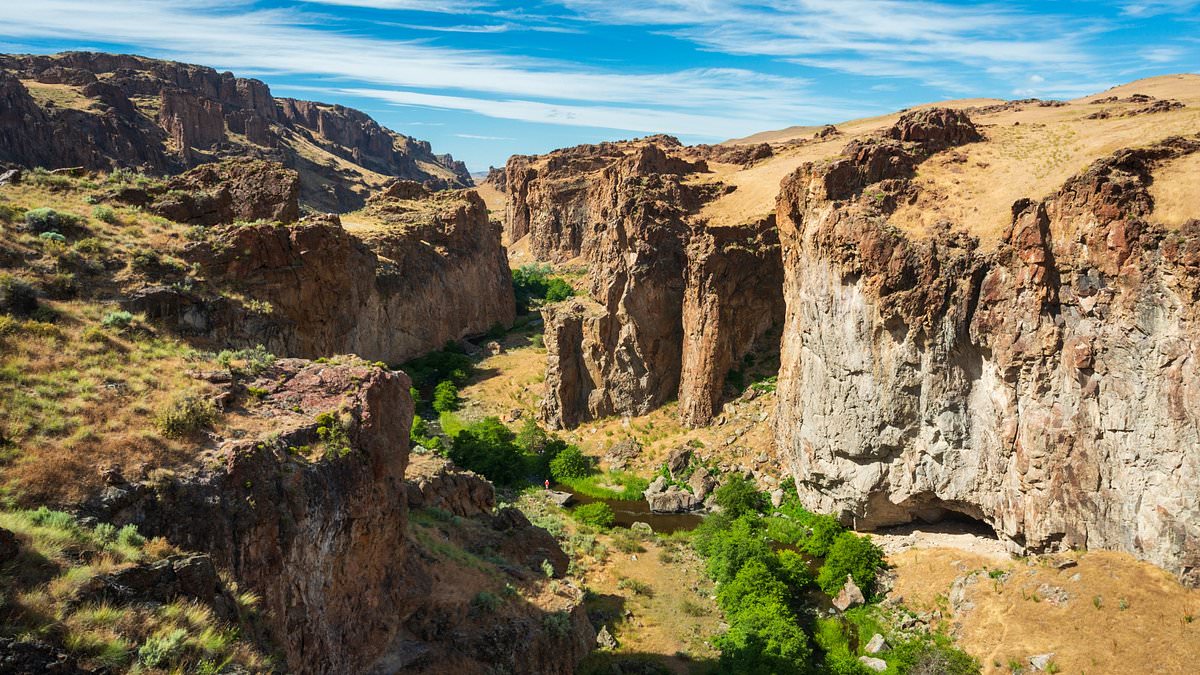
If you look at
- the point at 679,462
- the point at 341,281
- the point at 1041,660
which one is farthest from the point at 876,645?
the point at 341,281

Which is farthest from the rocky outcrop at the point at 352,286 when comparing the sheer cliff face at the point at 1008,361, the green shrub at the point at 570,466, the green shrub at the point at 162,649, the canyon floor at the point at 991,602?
the sheer cliff face at the point at 1008,361

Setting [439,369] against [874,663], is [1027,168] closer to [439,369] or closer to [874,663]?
[874,663]

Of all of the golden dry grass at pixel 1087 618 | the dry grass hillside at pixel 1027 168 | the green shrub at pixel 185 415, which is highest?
the dry grass hillside at pixel 1027 168

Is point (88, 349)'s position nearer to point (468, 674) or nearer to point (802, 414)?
point (468, 674)

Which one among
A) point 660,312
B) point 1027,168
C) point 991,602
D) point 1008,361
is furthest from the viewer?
point 660,312

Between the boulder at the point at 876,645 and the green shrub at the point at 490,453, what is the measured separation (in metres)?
24.3

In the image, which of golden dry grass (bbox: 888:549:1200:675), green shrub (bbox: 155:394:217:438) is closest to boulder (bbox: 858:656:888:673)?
golden dry grass (bbox: 888:549:1200:675)

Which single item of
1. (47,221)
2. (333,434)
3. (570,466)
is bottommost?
(570,466)

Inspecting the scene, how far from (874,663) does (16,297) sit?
1155 inches

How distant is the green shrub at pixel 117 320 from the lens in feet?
51.4

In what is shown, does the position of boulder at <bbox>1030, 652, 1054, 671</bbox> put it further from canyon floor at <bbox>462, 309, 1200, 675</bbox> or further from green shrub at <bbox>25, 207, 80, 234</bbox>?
green shrub at <bbox>25, 207, 80, 234</bbox>

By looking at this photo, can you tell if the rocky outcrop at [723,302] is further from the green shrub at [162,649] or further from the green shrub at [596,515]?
the green shrub at [162,649]

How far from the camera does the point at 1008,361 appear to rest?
1164 inches

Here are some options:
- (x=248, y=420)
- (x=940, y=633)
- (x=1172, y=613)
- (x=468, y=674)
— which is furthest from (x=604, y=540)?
(x=248, y=420)
